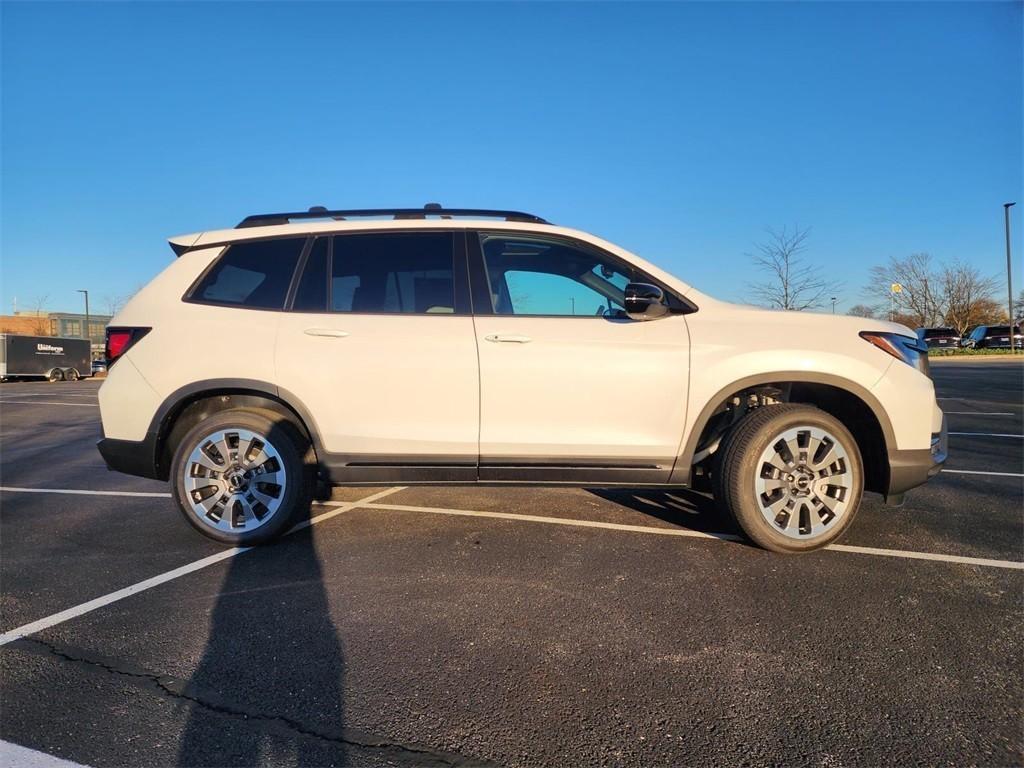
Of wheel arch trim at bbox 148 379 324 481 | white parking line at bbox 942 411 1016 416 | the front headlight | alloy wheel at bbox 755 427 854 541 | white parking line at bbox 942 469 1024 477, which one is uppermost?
the front headlight

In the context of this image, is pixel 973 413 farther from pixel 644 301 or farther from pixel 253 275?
pixel 253 275

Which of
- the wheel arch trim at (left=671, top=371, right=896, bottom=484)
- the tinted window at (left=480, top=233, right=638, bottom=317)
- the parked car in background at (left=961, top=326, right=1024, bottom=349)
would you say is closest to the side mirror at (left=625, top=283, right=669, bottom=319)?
the tinted window at (left=480, top=233, right=638, bottom=317)

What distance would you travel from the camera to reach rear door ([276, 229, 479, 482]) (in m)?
3.70

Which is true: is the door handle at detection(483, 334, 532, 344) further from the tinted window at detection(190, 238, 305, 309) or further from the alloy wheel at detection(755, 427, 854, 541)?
the alloy wheel at detection(755, 427, 854, 541)

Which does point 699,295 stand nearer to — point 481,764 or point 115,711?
point 481,764

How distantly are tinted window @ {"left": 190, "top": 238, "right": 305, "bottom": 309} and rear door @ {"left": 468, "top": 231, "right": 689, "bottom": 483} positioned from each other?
4.26 ft

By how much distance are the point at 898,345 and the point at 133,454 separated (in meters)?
4.74

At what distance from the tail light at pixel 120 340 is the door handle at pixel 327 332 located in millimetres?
1022

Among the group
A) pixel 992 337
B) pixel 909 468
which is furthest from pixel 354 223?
pixel 992 337

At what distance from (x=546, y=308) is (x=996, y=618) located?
2.74 metres

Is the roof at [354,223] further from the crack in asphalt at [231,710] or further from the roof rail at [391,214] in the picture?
the crack in asphalt at [231,710]

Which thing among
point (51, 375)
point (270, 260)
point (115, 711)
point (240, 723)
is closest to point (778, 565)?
point (240, 723)

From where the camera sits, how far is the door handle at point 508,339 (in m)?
3.68

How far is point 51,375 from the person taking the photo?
3838 centimetres
